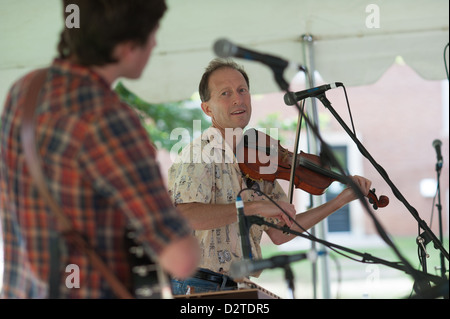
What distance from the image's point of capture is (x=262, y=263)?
1.75m

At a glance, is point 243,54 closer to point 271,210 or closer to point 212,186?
point 271,210

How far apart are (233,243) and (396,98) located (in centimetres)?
1539

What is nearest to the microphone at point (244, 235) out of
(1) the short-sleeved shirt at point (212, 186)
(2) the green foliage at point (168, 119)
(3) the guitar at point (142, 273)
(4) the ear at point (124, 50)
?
(1) the short-sleeved shirt at point (212, 186)

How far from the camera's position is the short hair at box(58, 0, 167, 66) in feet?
4.50

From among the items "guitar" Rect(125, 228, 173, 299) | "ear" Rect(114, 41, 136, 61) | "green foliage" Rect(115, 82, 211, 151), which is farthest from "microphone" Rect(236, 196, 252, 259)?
"green foliage" Rect(115, 82, 211, 151)

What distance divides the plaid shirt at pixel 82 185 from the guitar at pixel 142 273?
0.06 ft

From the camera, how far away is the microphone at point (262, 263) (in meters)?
1.66

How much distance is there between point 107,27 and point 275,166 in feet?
5.59

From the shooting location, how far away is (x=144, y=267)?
4.52 ft

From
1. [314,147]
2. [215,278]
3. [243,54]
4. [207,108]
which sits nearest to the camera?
[243,54]

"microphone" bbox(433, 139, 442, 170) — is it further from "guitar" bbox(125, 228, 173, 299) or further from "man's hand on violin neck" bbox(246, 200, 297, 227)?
"guitar" bbox(125, 228, 173, 299)

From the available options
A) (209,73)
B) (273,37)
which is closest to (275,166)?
(209,73)

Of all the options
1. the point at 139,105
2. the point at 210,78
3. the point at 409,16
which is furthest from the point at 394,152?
the point at 210,78
